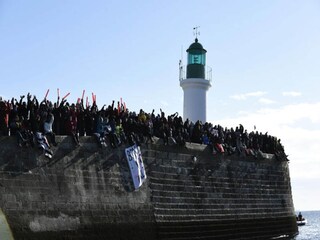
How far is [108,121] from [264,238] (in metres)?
12.8

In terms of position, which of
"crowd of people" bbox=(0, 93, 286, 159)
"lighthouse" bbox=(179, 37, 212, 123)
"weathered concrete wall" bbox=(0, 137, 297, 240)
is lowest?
"weathered concrete wall" bbox=(0, 137, 297, 240)

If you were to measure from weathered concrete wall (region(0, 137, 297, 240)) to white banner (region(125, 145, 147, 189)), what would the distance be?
0.81ft

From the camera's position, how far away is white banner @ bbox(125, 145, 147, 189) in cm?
1970

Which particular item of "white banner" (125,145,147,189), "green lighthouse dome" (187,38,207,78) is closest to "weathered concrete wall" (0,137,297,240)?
"white banner" (125,145,147,189)

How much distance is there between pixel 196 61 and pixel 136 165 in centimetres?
1618

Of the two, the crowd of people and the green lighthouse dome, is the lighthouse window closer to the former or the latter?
the green lighthouse dome

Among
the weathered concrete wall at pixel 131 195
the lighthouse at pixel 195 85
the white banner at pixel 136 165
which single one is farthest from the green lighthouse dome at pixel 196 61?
the white banner at pixel 136 165

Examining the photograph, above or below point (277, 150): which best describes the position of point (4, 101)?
below

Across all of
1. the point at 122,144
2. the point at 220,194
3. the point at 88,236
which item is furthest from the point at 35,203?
the point at 220,194

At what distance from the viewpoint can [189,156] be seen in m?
23.0

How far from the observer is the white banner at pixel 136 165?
19.7 m

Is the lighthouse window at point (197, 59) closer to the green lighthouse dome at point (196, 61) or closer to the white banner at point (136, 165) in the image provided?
the green lighthouse dome at point (196, 61)

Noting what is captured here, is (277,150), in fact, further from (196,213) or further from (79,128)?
(79,128)

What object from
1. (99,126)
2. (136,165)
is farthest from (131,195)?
(99,126)
